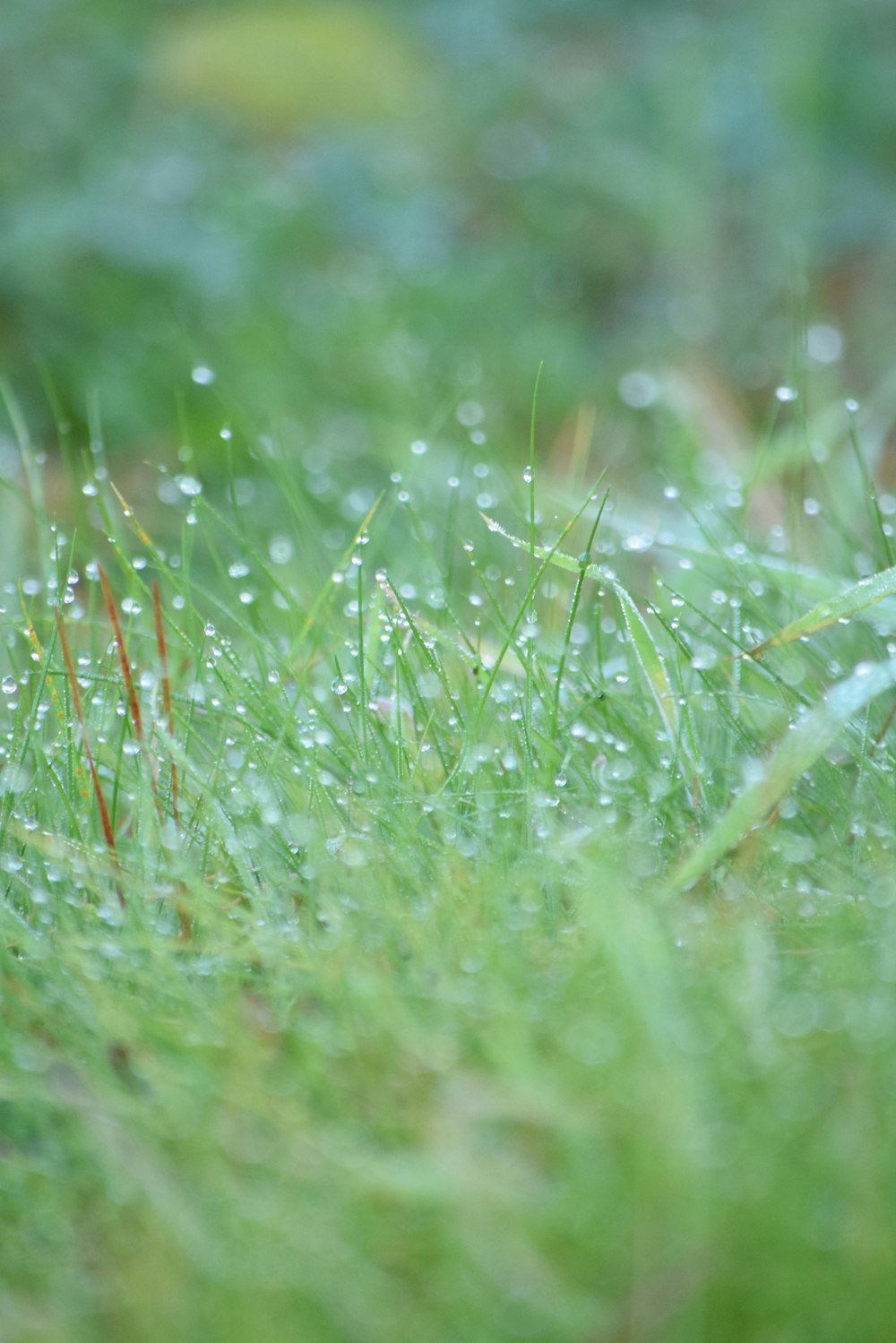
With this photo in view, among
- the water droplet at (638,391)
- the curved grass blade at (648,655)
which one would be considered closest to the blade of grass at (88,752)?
the curved grass blade at (648,655)

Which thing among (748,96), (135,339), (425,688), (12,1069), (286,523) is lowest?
(12,1069)

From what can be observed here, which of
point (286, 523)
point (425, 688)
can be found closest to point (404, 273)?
point (286, 523)

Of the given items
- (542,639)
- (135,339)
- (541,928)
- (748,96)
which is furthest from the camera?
(748,96)

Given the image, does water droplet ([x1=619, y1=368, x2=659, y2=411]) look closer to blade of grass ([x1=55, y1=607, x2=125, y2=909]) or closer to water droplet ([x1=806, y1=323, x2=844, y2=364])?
water droplet ([x1=806, y1=323, x2=844, y2=364])

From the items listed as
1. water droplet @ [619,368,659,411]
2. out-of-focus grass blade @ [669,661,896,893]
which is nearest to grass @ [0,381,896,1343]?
out-of-focus grass blade @ [669,661,896,893]

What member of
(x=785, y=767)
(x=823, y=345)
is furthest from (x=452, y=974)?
(x=823, y=345)

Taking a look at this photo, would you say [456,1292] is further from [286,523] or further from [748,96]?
[748,96]

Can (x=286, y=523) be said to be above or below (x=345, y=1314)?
above
